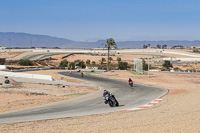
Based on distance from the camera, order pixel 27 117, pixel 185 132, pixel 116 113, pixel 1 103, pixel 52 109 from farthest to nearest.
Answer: pixel 1 103
pixel 52 109
pixel 116 113
pixel 27 117
pixel 185 132

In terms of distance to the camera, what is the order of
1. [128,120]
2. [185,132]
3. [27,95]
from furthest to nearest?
[27,95], [128,120], [185,132]

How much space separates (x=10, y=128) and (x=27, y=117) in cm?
294

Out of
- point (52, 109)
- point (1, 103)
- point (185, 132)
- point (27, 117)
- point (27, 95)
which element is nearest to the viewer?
point (185, 132)

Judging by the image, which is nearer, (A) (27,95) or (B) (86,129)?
(B) (86,129)

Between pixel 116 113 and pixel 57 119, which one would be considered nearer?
pixel 57 119

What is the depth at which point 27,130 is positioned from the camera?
46.0 feet

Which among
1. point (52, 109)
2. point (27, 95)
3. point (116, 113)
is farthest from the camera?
point (27, 95)

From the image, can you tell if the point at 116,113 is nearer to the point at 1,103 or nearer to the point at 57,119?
the point at 57,119

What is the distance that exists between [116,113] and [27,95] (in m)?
12.4

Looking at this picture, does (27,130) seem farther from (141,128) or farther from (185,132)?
(185,132)

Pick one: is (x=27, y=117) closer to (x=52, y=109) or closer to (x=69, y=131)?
(x=52, y=109)

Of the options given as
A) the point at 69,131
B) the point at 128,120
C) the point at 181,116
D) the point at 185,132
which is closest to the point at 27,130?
the point at 69,131

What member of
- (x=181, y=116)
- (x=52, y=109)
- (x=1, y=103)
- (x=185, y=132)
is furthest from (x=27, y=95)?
(x=185, y=132)

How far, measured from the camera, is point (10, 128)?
14406 mm
